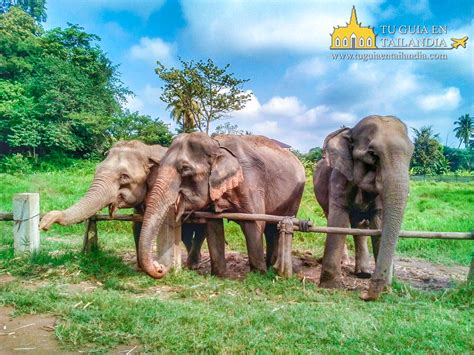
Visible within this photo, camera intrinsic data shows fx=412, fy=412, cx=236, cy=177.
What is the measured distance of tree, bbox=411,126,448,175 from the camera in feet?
125

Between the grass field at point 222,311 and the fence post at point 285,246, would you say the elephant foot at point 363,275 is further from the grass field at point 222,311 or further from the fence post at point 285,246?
the fence post at point 285,246

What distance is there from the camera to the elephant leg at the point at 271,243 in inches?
247

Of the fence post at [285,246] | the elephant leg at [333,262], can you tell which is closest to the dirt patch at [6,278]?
the fence post at [285,246]

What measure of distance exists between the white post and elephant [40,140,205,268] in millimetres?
910

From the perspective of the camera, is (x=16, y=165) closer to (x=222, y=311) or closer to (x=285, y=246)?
(x=285, y=246)

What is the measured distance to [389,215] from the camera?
411 centimetres

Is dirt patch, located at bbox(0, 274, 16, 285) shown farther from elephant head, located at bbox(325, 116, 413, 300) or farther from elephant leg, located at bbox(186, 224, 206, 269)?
elephant head, located at bbox(325, 116, 413, 300)

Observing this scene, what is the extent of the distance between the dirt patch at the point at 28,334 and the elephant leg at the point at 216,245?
221cm

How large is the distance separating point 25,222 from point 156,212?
181cm

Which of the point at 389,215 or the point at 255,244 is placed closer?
the point at 389,215

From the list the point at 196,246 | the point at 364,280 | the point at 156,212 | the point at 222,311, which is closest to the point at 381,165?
the point at 364,280

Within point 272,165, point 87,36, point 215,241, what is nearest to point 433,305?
point 215,241

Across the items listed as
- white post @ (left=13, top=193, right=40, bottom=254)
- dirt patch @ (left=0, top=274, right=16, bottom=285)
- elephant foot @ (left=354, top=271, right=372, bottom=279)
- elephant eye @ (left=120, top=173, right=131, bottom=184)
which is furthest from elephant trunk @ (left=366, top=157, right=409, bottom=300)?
white post @ (left=13, top=193, right=40, bottom=254)

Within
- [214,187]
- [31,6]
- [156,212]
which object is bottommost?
[156,212]
